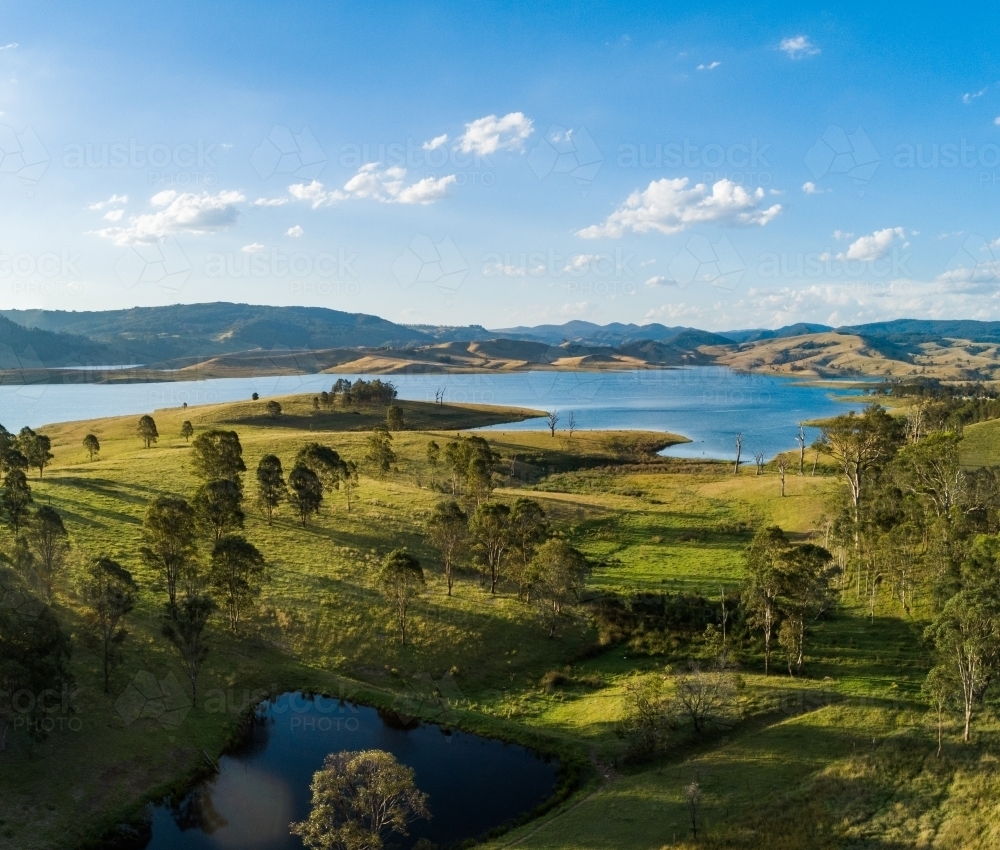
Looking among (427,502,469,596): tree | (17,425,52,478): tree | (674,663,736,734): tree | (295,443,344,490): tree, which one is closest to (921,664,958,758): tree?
(674,663,736,734): tree

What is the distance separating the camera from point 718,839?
91.2ft

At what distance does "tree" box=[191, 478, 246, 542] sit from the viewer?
60781 mm

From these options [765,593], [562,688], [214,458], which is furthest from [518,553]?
[214,458]

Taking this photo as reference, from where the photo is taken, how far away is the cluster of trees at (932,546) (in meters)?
34.9

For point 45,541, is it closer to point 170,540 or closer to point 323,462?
point 170,540

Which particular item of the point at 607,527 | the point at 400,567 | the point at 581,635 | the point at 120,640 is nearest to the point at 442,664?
the point at 400,567

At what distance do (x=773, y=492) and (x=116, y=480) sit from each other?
85.6 m

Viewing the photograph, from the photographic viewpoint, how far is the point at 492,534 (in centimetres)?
6219

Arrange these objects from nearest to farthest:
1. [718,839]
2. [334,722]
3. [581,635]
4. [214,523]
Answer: [718,839], [334,722], [581,635], [214,523]

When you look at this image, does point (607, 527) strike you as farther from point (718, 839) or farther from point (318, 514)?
point (718, 839)

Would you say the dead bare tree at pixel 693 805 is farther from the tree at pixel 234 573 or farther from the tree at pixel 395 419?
the tree at pixel 395 419

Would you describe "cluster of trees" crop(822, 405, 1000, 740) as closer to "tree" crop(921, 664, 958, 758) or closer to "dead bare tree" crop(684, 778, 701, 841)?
"tree" crop(921, 664, 958, 758)

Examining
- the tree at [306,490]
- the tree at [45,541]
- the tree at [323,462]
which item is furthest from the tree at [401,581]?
the tree at [323,462]

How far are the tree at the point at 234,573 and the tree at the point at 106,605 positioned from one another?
7.10 metres
